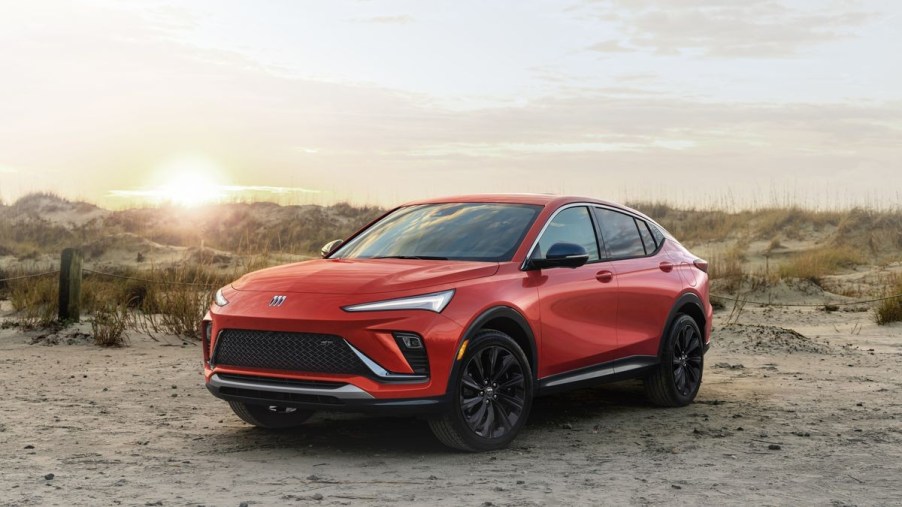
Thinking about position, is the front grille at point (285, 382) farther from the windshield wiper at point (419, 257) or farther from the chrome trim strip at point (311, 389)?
the windshield wiper at point (419, 257)

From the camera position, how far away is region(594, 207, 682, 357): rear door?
8.95 m

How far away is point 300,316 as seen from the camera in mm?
6980

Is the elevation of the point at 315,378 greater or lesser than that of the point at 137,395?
greater

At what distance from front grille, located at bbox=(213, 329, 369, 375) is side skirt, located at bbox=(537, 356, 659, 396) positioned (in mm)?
1645

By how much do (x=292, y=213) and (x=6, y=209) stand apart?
12775 millimetres

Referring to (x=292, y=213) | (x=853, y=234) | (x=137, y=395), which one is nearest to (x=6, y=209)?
(x=292, y=213)

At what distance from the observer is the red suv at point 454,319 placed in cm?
689

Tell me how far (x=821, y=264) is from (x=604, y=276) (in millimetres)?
20090

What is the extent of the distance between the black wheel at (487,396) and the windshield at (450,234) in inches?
29.2

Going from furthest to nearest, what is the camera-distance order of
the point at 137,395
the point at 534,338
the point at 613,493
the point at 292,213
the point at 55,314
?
the point at 292,213 < the point at 55,314 < the point at 137,395 < the point at 534,338 < the point at 613,493

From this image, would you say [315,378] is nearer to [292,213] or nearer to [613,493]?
[613,493]

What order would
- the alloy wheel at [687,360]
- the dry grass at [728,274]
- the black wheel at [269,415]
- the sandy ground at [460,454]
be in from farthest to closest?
the dry grass at [728,274], the alloy wheel at [687,360], the black wheel at [269,415], the sandy ground at [460,454]

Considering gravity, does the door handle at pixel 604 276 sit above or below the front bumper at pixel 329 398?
above

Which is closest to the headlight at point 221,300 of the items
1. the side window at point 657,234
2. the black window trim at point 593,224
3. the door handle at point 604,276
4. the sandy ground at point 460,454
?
the sandy ground at point 460,454
